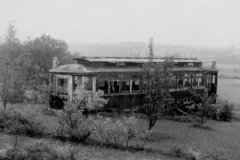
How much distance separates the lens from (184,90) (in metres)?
28.3

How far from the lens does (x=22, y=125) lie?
616 inches

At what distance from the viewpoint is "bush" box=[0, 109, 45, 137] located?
1550 centimetres

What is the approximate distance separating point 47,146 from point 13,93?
13.2m

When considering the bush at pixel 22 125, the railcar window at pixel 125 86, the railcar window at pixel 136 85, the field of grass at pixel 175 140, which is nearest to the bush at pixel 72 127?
the field of grass at pixel 175 140

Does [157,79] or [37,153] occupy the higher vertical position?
[157,79]

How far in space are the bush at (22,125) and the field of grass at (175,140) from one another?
0.61m

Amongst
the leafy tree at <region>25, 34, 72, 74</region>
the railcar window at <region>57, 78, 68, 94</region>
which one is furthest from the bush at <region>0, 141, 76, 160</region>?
the leafy tree at <region>25, 34, 72, 74</region>

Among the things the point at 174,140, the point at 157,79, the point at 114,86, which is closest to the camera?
the point at 174,140

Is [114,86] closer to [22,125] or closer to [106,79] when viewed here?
[106,79]

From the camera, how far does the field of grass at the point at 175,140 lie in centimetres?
1358

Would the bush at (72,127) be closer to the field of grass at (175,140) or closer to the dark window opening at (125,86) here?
the field of grass at (175,140)

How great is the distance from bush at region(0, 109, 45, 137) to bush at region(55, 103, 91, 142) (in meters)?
0.98

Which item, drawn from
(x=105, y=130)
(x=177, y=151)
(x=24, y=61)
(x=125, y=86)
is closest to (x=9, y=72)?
(x=24, y=61)

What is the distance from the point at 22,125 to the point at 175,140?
8384 millimetres
